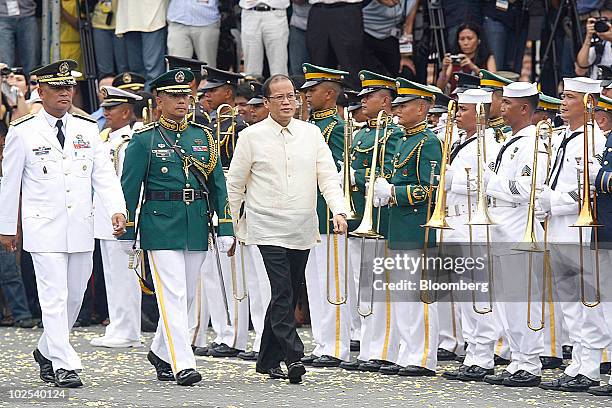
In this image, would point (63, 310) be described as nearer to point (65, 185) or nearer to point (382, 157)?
point (65, 185)

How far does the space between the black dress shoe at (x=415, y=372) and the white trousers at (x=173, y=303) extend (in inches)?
66.5

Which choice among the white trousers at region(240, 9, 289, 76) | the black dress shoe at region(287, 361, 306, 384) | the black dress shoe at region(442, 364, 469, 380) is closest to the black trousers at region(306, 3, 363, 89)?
the white trousers at region(240, 9, 289, 76)

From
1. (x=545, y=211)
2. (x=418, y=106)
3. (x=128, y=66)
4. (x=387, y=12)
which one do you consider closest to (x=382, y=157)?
(x=418, y=106)

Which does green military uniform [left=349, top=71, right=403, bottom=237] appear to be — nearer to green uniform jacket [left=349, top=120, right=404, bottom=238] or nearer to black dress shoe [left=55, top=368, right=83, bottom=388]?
green uniform jacket [left=349, top=120, right=404, bottom=238]

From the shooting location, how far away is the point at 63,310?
33.7 ft

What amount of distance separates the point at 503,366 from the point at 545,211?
1.67 m

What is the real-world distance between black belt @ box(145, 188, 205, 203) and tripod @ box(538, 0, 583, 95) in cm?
621

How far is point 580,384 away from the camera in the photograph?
10.2m

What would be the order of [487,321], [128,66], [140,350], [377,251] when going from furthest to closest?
[128,66] < [140,350] < [377,251] < [487,321]

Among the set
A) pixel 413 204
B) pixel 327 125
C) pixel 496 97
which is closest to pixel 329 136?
pixel 327 125

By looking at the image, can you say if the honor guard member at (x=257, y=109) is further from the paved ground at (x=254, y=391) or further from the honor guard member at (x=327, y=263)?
the paved ground at (x=254, y=391)

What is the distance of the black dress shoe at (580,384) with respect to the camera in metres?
10.2

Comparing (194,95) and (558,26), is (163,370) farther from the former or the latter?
(558,26)

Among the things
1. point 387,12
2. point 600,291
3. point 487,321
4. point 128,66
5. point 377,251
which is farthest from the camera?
point 128,66
